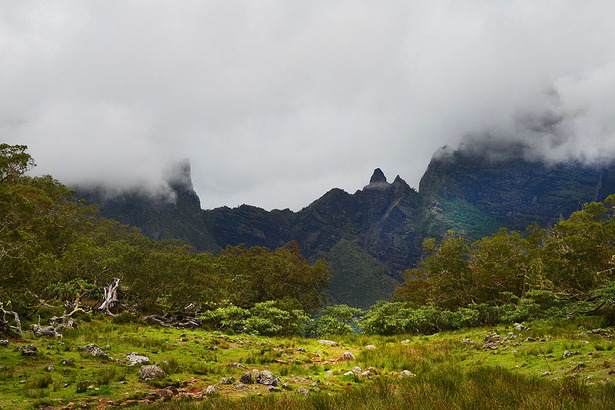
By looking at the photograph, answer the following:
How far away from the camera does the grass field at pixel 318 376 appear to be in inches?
194

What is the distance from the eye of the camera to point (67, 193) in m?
41.1

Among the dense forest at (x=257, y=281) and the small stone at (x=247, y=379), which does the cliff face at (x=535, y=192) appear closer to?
the dense forest at (x=257, y=281)

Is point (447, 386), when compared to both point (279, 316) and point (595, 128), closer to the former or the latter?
point (279, 316)

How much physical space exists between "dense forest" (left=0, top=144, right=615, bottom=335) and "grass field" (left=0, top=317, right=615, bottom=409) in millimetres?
3681

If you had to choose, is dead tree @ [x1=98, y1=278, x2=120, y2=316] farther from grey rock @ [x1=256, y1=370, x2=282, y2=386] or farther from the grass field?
grey rock @ [x1=256, y1=370, x2=282, y2=386]

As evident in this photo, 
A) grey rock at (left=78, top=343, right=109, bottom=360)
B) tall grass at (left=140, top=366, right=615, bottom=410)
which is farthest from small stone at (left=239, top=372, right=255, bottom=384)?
grey rock at (left=78, top=343, right=109, bottom=360)

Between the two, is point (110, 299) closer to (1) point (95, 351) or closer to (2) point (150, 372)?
(1) point (95, 351)

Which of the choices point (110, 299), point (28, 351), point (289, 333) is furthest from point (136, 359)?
point (289, 333)

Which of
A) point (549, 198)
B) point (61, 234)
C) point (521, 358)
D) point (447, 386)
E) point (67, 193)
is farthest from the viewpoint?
point (549, 198)

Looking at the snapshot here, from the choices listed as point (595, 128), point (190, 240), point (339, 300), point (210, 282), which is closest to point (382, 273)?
point (339, 300)

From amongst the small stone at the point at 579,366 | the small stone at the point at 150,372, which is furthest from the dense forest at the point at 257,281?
the small stone at the point at 579,366

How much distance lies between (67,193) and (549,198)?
219 m

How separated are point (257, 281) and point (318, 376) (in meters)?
33.1

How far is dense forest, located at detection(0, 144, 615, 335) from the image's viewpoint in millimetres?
14781
